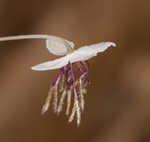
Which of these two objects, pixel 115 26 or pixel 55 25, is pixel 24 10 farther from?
pixel 115 26

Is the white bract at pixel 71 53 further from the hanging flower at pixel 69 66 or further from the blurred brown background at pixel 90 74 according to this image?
the blurred brown background at pixel 90 74

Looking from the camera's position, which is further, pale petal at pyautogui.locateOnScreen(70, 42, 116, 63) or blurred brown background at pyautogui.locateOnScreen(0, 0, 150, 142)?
blurred brown background at pyautogui.locateOnScreen(0, 0, 150, 142)

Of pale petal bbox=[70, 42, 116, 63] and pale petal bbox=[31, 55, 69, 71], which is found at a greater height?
pale petal bbox=[70, 42, 116, 63]

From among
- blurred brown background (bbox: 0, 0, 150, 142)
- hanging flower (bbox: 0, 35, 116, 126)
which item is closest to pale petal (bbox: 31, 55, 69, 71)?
hanging flower (bbox: 0, 35, 116, 126)

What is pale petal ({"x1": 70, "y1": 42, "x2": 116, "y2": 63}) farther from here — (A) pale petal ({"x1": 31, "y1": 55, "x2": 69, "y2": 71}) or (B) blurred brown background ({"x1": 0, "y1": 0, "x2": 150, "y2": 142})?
(B) blurred brown background ({"x1": 0, "y1": 0, "x2": 150, "y2": 142})

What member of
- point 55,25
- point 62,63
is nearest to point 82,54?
point 62,63

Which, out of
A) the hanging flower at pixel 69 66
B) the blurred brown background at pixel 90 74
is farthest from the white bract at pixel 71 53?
the blurred brown background at pixel 90 74

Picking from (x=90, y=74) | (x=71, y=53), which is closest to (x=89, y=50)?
(x=71, y=53)

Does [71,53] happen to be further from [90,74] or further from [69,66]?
[90,74]
